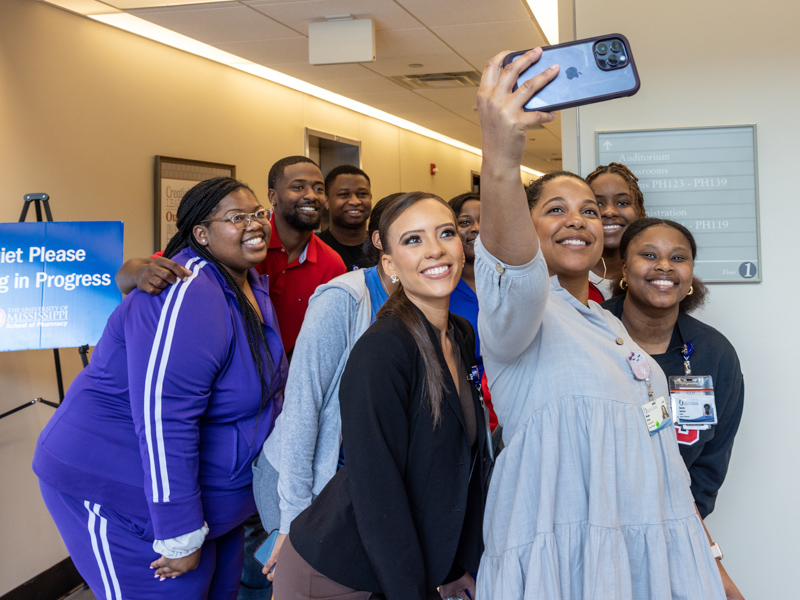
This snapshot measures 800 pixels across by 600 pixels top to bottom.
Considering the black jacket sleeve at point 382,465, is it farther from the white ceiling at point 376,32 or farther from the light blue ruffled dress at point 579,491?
the white ceiling at point 376,32

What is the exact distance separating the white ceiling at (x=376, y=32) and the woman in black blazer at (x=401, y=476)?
302 centimetres

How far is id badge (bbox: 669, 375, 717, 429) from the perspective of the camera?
1.99 meters

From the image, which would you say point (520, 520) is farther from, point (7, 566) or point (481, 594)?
point (7, 566)

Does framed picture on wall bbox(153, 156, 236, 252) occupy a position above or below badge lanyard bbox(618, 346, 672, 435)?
above

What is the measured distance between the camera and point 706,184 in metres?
2.63

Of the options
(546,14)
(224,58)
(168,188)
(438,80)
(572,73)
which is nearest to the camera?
(572,73)

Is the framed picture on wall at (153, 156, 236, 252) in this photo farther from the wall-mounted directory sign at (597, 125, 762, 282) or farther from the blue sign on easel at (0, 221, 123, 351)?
the wall-mounted directory sign at (597, 125, 762, 282)

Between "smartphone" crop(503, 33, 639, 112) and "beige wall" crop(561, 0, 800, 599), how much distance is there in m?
1.88

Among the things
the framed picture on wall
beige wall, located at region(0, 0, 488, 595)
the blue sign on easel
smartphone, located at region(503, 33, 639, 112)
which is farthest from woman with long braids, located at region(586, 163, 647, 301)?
the framed picture on wall

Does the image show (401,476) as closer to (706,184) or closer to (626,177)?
(626,177)

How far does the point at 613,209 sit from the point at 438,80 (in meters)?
3.95

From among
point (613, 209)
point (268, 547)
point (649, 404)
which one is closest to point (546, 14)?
point (613, 209)

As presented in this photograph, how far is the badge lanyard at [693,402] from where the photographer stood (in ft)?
6.54

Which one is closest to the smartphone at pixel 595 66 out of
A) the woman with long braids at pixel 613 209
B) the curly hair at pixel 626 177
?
the woman with long braids at pixel 613 209
